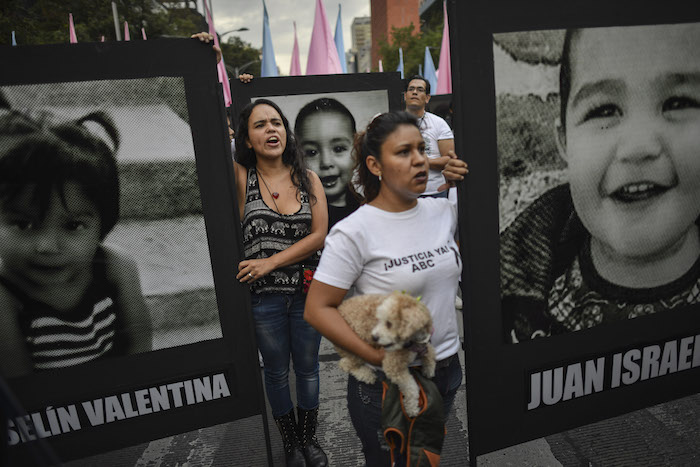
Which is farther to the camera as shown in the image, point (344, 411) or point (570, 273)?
point (344, 411)

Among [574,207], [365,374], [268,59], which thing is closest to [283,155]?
[365,374]

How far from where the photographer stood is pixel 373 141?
1790 millimetres

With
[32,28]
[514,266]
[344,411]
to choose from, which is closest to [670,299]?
[514,266]

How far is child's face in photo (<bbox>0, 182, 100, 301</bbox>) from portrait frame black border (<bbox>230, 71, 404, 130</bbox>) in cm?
287

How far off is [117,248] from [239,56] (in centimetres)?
4509

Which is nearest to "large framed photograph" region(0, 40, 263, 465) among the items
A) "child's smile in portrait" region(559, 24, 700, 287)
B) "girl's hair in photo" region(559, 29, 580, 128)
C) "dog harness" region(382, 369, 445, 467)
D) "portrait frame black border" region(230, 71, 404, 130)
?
"dog harness" region(382, 369, 445, 467)

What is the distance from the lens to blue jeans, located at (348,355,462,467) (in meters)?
A: 1.76

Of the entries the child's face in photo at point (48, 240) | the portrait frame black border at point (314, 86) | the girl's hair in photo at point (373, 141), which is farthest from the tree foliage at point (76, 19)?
the girl's hair in photo at point (373, 141)

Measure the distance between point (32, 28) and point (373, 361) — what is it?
67.5 feet

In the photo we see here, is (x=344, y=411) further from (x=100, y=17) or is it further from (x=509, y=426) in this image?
(x=100, y=17)

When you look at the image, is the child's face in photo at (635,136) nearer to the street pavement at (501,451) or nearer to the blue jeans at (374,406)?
the blue jeans at (374,406)

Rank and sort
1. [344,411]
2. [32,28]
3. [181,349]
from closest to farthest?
[181,349] < [344,411] < [32,28]

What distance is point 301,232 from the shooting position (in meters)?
2.45

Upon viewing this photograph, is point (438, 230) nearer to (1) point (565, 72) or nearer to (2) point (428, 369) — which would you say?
(2) point (428, 369)
